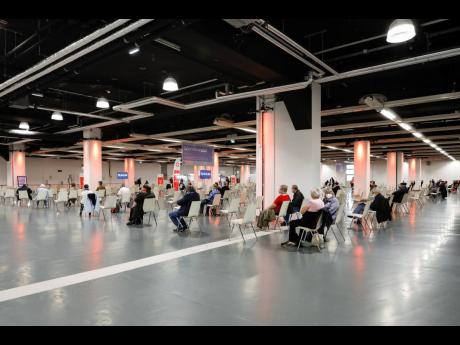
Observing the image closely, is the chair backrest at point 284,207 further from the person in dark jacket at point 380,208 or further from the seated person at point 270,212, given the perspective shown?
the person in dark jacket at point 380,208

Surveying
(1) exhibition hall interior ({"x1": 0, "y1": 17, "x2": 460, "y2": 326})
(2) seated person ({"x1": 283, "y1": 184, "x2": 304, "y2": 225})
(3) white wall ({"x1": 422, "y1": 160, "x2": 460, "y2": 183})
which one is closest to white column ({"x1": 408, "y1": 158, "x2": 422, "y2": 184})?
(3) white wall ({"x1": 422, "y1": 160, "x2": 460, "y2": 183})

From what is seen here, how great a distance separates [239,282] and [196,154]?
10832 mm

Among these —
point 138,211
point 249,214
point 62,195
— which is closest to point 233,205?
point 249,214

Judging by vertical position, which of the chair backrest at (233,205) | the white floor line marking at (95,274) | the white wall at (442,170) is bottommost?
the white floor line marking at (95,274)

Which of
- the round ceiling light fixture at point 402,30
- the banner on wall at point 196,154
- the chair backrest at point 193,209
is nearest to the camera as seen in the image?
the round ceiling light fixture at point 402,30

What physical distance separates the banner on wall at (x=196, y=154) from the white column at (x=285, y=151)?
539 centimetres

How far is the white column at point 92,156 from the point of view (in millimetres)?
15289

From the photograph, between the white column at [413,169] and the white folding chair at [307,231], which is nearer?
the white folding chair at [307,231]

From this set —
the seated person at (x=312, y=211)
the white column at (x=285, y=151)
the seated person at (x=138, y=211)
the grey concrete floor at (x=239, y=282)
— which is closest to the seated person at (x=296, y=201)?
the white column at (x=285, y=151)

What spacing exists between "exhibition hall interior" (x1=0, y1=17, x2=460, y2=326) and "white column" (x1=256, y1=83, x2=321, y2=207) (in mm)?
40
